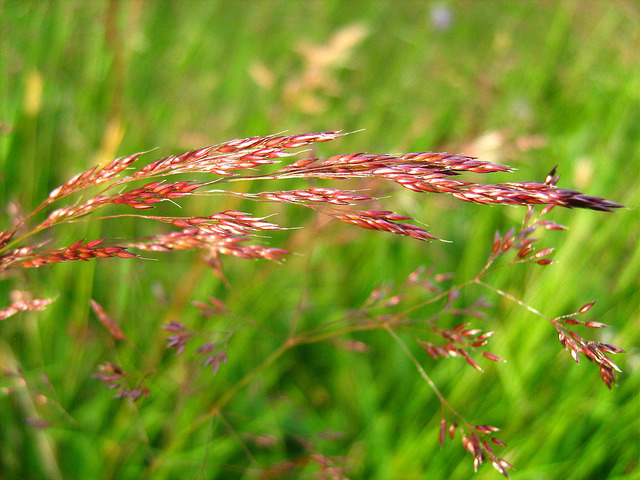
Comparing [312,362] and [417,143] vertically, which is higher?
[417,143]

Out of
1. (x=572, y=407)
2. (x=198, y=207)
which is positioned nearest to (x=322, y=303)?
(x=198, y=207)

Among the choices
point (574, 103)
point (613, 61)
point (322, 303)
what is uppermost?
point (613, 61)

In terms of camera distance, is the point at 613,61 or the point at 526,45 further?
the point at 526,45

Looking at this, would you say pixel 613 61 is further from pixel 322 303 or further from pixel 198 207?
pixel 198 207

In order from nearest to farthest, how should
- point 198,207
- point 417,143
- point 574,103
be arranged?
point 198,207
point 417,143
point 574,103

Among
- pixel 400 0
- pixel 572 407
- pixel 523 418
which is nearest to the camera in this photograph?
pixel 572 407

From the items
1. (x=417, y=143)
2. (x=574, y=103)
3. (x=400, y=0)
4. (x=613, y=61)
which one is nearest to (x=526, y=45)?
(x=613, y=61)

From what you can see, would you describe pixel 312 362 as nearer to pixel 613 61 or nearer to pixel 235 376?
pixel 235 376
